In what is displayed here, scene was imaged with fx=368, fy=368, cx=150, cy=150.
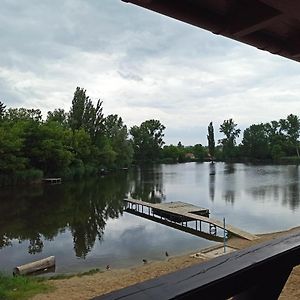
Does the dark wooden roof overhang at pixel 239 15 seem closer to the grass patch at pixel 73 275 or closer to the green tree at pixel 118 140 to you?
the grass patch at pixel 73 275

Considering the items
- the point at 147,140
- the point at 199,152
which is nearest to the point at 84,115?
the point at 147,140

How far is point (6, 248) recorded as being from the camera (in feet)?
52.7

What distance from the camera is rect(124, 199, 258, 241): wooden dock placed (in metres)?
18.4

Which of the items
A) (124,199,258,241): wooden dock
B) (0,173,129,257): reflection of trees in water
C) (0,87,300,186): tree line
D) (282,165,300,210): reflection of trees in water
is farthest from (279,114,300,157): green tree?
(124,199,258,241): wooden dock

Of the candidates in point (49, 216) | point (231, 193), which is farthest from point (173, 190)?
point (49, 216)

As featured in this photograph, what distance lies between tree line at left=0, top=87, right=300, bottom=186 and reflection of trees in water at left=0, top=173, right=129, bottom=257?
6.57 metres

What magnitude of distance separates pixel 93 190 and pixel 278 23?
3600 centimetres

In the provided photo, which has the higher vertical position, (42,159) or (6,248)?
(42,159)

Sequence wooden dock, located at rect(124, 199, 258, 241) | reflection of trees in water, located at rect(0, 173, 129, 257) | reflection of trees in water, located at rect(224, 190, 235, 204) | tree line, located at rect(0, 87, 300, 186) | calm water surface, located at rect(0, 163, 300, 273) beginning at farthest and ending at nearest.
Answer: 1. tree line, located at rect(0, 87, 300, 186)
2. reflection of trees in water, located at rect(224, 190, 235, 204)
3. wooden dock, located at rect(124, 199, 258, 241)
4. reflection of trees in water, located at rect(0, 173, 129, 257)
5. calm water surface, located at rect(0, 163, 300, 273)

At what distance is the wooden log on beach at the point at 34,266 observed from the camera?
12125 mm

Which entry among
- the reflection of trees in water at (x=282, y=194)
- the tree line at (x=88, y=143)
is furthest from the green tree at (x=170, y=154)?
the reflection of trees in water at (x=282, y=194)

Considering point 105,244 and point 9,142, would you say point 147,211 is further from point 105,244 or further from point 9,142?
point 9,142

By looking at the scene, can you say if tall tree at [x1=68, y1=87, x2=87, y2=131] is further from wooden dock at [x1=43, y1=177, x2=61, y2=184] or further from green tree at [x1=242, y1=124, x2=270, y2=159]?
green tree at [x1=242, y1=124, x2=270, y2=159]

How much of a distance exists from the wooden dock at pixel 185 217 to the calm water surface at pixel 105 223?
0.98m
